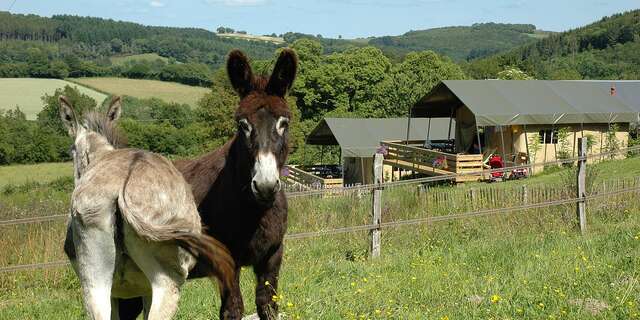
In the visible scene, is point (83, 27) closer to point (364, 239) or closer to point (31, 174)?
point (31, 174)

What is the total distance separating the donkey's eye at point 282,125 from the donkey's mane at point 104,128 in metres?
1.34

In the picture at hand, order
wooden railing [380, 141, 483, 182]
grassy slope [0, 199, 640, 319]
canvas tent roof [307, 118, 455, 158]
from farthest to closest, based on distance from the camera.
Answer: canvas tent roof [307, 118, 455, 158]
wooden railing [380, 141, 483, 182]
grassy slope [0, 199, 640, 319]

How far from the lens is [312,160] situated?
44219 millimetres

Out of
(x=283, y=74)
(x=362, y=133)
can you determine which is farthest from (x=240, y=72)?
(x=362, y=133)

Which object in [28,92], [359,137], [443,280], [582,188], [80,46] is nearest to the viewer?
[443,280]

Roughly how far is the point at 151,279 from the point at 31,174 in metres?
48.9

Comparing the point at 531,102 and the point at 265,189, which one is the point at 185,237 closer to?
the point at 265,189

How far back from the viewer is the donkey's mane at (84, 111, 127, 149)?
4460 mm

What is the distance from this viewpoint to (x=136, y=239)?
3.02m

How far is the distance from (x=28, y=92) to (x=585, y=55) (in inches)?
3995

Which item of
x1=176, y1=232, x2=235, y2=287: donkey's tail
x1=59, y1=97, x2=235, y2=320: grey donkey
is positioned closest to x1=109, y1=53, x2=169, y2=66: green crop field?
x1=59, y1=97, x2=235, y2=320: grey donkey

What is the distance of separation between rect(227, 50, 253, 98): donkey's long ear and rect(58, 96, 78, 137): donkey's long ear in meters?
1.39

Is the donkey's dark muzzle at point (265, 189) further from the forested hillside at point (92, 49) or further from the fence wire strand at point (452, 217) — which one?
the forested hillside at point (92, 49)

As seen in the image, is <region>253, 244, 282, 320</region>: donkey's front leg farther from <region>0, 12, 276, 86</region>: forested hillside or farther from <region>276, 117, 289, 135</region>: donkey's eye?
<region>0, 12, 276, 86</region>: forested hillside
